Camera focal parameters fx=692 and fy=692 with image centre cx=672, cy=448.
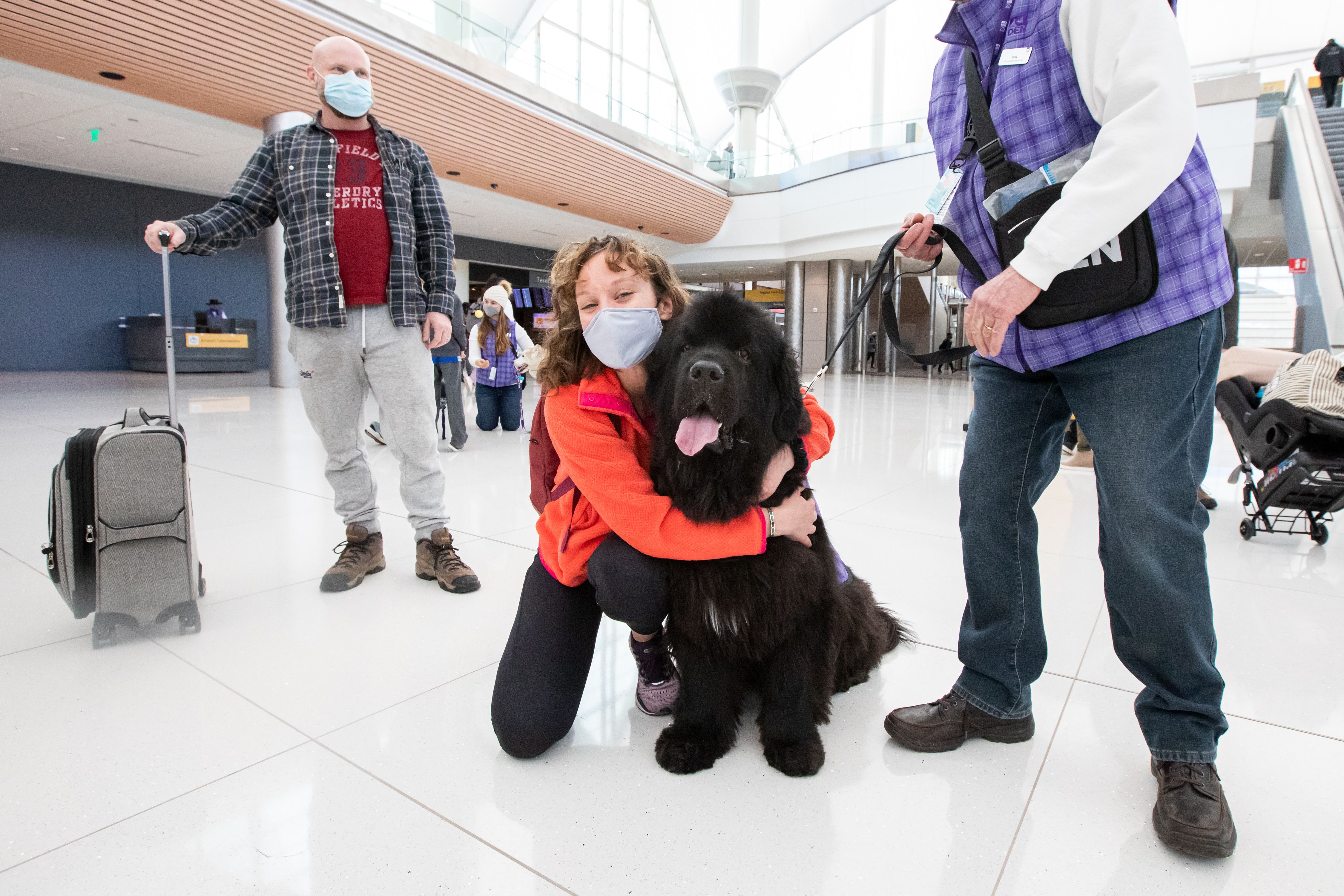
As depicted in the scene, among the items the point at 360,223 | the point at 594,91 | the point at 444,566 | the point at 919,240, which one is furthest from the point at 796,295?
the point at 919,240

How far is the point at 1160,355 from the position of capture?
1.27 metres

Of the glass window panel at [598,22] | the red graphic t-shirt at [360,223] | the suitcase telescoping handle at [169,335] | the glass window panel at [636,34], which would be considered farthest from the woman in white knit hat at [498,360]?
the glass window panel at [636,34]

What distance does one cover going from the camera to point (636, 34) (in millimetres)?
27250

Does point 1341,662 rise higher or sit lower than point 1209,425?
lower

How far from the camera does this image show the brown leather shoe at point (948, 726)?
164 centimetres

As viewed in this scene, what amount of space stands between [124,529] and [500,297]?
5238 millimetres

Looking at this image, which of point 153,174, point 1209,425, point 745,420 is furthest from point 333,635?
point 153,174

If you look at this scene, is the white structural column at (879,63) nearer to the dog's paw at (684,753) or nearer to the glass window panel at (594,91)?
the glass window panel at (594,91)

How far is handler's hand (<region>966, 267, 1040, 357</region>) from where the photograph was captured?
1213mm

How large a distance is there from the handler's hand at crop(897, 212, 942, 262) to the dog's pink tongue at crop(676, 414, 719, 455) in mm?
573

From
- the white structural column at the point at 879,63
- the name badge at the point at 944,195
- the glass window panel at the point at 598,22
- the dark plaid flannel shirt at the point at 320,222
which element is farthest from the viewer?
the white structural column at the point at 879,63

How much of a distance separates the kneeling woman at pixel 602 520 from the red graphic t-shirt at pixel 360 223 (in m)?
1.15

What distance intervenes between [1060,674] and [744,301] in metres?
1.47

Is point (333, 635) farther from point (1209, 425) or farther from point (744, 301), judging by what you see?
point (1209, 425)
